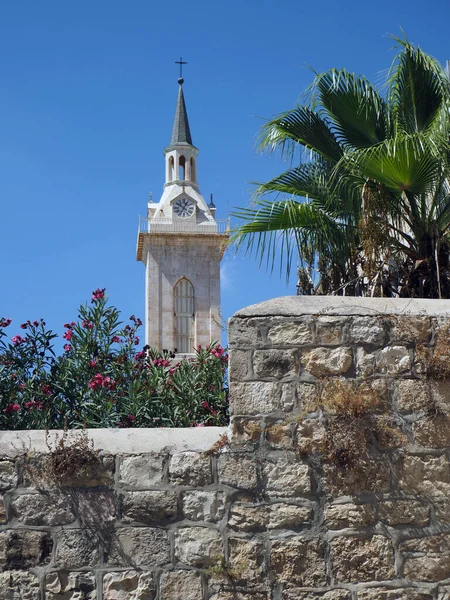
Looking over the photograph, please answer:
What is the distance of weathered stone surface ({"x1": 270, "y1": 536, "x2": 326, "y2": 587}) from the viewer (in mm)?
4566

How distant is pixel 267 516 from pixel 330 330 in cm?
108

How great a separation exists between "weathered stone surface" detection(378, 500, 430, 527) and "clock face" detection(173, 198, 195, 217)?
44584 millimetres

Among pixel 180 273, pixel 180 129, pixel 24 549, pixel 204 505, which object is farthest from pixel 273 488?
pixel 180 129

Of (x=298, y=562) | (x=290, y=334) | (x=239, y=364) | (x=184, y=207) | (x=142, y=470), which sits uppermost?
(x=184, y=207)

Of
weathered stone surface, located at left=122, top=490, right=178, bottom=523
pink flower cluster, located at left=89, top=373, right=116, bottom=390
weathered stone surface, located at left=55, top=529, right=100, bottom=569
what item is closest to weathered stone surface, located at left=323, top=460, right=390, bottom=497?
weathered stone surface, located at left=122, top=490, right=178, bottom=523

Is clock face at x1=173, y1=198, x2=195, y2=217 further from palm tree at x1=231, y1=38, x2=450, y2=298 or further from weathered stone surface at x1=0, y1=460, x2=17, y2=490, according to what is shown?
weathered stone surface at x1=0, y1=460, x2=17, y2=490

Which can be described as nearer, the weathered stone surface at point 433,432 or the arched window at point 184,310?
the weathered stone surface at point 433,432

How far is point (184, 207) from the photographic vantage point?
4912cm

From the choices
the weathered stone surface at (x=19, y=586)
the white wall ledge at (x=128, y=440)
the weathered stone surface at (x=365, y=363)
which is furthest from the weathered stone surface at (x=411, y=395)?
the weathered stone surface at (x=19, y=586)

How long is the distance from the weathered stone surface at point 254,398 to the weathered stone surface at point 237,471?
9.8 inches

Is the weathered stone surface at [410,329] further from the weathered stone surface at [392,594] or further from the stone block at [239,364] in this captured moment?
the weathered stone surface at [392,594]

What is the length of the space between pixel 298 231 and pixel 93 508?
138 inches

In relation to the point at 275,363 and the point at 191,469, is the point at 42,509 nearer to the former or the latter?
the point at 191,469

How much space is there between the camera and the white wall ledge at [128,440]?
473 cm
